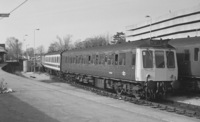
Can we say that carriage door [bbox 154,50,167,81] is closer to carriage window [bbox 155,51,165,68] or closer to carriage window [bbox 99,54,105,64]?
carriage window [bbox 155,51,165,68]

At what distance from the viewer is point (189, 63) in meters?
16.7

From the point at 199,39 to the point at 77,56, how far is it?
12.0 metres

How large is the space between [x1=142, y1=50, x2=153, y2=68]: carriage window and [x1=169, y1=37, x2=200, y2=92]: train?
295 cm

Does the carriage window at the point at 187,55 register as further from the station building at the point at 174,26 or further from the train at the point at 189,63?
the station building at the point at 174,26

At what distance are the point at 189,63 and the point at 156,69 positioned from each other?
274 centimetres

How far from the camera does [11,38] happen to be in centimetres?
16000

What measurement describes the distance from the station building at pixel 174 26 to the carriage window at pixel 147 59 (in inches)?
2212

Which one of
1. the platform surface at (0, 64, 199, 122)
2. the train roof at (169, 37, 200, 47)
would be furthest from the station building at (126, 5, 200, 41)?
the platform surface at (0, 64, 199, 122)

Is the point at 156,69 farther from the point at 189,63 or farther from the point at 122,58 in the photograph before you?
the point at 189,63

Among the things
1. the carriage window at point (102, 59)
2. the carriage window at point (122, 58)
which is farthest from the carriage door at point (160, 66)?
the carriage window at point (102, 59)

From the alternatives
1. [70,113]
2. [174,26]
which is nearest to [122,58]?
[70,113]

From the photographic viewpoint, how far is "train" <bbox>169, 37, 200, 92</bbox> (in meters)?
16.3

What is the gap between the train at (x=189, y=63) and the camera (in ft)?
53.4

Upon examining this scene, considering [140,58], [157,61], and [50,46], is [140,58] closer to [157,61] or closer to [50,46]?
[157,61]
